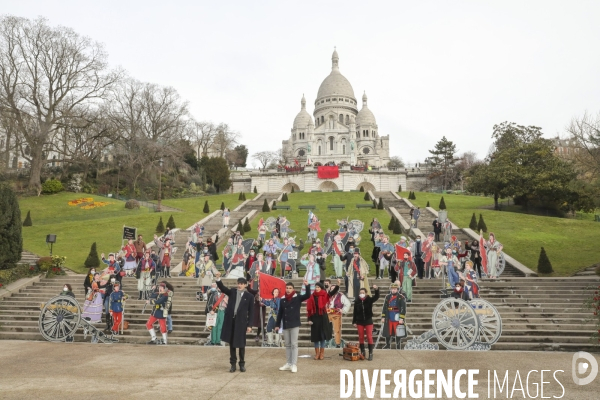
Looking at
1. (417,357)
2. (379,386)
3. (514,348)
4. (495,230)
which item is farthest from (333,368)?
(495,230)

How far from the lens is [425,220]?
32406mm

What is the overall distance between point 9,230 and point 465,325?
18.7 m

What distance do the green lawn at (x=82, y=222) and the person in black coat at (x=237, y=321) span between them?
644 inches

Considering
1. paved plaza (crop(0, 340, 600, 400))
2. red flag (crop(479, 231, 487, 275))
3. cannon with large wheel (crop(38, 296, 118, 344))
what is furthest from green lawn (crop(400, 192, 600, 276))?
cannon with large wheel (crop(38, 296, 118, 344))

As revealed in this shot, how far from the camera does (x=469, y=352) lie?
952cm

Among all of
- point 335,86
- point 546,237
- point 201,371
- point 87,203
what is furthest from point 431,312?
point 335,86

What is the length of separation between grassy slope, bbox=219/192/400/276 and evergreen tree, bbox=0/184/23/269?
10722 mm

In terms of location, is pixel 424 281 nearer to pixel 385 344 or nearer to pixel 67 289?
pixel 385 344

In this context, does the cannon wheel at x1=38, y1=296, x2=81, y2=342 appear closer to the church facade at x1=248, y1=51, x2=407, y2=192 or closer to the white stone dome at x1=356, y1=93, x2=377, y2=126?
the church facade at x1=248, y1=51, x2=407, y2=192

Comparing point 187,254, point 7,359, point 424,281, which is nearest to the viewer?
point 7,359

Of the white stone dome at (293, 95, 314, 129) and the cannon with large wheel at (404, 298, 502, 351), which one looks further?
the white stone dome at (293, 95, 314, 129)

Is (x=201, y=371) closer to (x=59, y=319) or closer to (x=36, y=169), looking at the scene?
(x=59, y=319)

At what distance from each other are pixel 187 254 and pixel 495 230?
2030 centimetres

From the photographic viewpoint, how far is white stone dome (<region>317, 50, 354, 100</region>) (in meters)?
117
